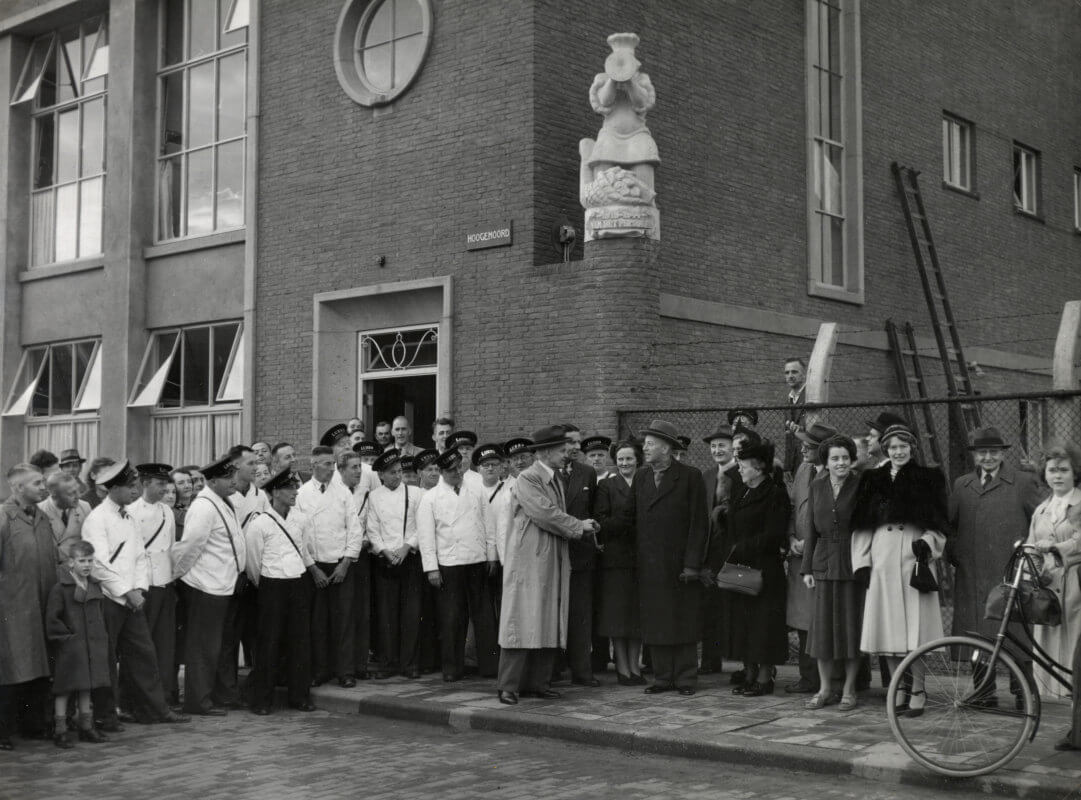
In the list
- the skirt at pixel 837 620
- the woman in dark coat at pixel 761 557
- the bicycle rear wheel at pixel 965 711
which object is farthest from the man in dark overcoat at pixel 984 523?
the bicycle rear wheel at pixel 965 711

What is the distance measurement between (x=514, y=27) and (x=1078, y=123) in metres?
15.3

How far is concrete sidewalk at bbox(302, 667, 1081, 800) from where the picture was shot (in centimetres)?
748

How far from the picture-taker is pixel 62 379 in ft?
70.7

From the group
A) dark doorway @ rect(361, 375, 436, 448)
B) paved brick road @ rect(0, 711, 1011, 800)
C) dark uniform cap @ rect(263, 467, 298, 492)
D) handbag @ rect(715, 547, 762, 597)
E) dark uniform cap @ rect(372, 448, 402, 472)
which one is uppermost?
dark doorway @ rect(361, 375, 436, 448)

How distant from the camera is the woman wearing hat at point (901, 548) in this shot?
8969mm

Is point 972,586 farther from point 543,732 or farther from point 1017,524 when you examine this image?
point 543,732

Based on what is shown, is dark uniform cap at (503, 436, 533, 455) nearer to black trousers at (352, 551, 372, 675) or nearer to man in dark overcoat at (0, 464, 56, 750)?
black trousers at (352, 551, 372, 675)

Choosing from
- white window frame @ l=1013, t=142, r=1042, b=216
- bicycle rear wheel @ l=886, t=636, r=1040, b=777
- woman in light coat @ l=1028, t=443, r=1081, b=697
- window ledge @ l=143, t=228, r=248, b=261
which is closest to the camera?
bicycle rear wheel @ l=886, t=636, r=1040, b=777

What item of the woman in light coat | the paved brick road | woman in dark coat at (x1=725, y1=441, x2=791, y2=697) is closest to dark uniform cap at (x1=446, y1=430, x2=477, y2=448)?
woman in dark coat at (x1=725, y1=441, x2=791, y2=697)

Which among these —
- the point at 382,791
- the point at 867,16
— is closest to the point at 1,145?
the point at 867,16

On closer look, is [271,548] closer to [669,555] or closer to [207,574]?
[207,574]

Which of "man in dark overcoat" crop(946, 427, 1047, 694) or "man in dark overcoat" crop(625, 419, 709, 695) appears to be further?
"man in dark overcoat" crop(625, 419, 709, 695)

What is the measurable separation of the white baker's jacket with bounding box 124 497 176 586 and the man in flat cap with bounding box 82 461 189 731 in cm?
14

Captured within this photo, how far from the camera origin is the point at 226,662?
1077cm
